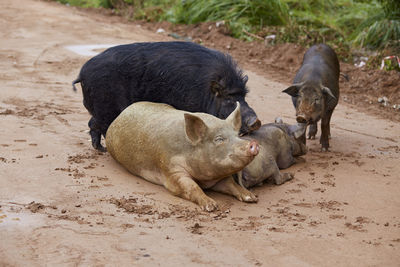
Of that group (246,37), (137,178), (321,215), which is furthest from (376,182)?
(246,37)

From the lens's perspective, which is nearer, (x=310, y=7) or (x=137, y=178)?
(x=137, y=178)

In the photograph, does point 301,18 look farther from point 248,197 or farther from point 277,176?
point 248,197

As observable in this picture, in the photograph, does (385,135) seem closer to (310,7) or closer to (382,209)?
(382,209)

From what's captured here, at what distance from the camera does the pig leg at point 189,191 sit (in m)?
4.77

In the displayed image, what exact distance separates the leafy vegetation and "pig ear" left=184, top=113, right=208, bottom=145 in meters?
7.49

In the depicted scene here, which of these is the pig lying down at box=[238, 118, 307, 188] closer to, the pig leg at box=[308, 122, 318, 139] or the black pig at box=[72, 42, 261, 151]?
the black pig at box=[72, 42, 261, 151]

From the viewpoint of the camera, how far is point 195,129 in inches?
199

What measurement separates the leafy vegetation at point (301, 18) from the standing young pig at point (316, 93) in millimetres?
4590

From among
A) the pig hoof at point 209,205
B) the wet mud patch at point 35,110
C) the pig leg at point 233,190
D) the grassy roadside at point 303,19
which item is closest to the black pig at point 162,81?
the pig leg at point 233,190

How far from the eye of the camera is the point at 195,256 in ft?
12.3

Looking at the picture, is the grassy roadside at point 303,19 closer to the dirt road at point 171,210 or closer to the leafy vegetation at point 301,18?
the leafy vegetation at point 301,18

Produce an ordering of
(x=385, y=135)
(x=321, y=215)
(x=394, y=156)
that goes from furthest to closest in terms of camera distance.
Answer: (x=385, y=135) → (x=394, y=156) → (x=321, y=215)

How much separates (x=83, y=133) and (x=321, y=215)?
3325 mm

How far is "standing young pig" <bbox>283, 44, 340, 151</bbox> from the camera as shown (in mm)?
6715
